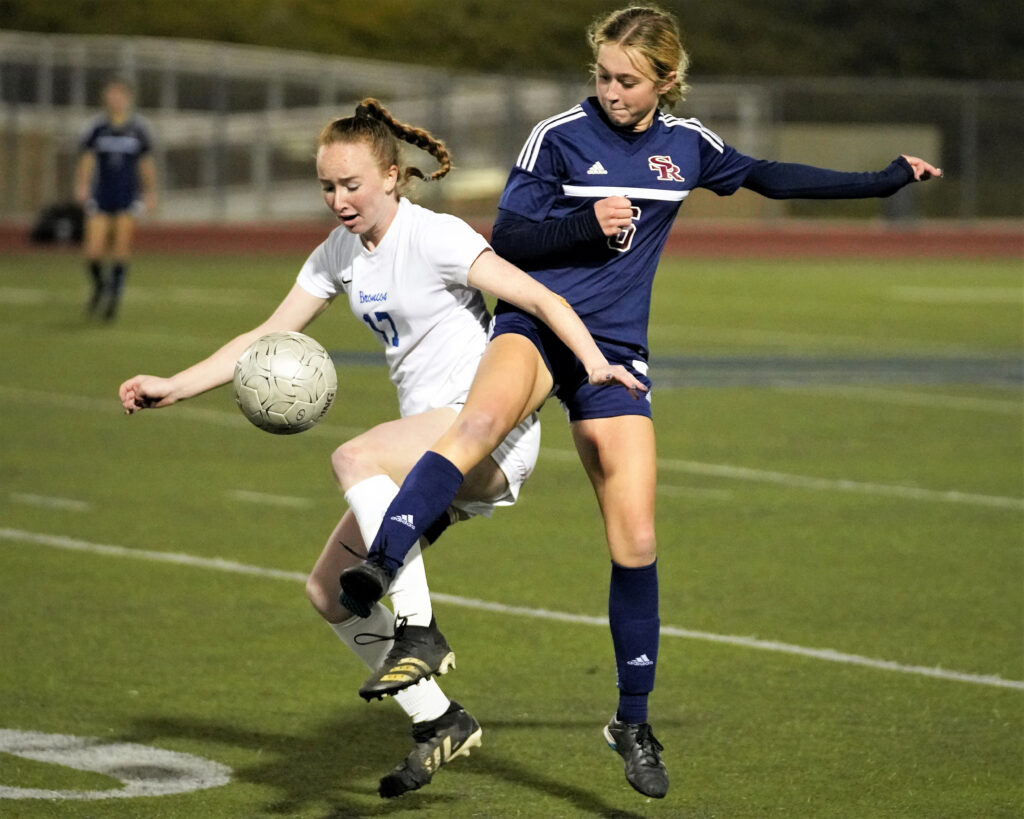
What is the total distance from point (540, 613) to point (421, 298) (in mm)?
2749

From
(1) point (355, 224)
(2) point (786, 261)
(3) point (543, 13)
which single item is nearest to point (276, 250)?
(2) point (786, 261)

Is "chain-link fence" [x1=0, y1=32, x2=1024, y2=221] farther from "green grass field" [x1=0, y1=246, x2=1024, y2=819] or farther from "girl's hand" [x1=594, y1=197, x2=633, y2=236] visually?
"girl's hand" [x1=594, y1=197, x2=633, y2=236]

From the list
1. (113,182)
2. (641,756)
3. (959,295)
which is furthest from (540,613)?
(959,295)

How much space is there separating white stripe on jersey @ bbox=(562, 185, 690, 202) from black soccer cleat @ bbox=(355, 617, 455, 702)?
4.32 ft

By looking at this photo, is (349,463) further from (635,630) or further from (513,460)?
(635,630)

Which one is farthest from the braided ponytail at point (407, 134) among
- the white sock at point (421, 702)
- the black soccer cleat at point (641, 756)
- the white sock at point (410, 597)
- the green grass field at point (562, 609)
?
the green grass field at point (562, 609)

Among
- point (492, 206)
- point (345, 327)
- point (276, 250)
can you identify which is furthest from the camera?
point (492, 206)

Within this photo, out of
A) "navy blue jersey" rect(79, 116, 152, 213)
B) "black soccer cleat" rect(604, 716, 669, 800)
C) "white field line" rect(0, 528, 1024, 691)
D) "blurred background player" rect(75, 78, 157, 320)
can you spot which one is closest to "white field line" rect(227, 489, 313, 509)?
"white field line" rect(0, 528, 1024, 691)

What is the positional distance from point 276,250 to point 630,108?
A: 91.1 ft

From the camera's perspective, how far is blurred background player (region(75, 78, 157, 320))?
19969mm

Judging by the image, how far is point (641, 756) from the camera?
16.9 ft

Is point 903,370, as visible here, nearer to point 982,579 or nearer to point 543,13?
point 982,579

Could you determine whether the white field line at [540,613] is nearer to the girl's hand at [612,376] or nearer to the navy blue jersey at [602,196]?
the navy blue jersey at [602,196]

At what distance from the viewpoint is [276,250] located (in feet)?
107
